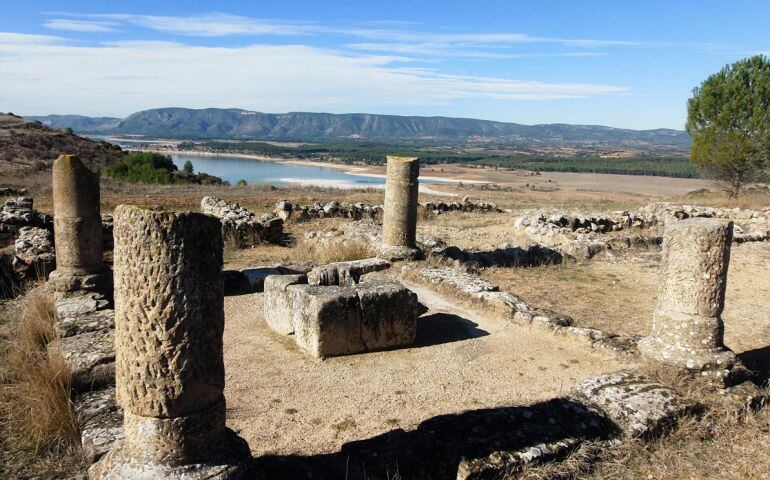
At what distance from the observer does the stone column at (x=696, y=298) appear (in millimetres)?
6203

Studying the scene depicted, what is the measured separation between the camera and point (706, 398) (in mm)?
5801

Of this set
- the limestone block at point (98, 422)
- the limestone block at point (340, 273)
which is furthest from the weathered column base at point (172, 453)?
the limestone block at point (340, 273)

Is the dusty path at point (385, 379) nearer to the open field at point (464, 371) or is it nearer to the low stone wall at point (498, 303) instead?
the open field at point (464, 371)

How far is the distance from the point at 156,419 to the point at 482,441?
8.37ft

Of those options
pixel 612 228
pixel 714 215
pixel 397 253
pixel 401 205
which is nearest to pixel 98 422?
pixel 397 253

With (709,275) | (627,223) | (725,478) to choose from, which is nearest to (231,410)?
(725,478)

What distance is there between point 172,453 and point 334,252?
8582 millimetres

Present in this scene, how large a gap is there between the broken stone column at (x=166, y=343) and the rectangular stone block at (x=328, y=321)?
324 centimetres

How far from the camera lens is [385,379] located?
617 centimetres

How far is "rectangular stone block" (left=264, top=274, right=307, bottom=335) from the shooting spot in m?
7.39

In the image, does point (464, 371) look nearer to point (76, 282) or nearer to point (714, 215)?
point (76, 282)

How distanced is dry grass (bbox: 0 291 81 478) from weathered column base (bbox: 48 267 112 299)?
2.87m

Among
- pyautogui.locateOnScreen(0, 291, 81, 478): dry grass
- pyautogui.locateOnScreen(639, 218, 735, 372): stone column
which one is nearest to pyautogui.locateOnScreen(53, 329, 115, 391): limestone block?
pyautogui.locateOnScreen(0, 291, 81, 478): dry grass

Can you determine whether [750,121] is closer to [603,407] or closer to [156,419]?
[603,407]
